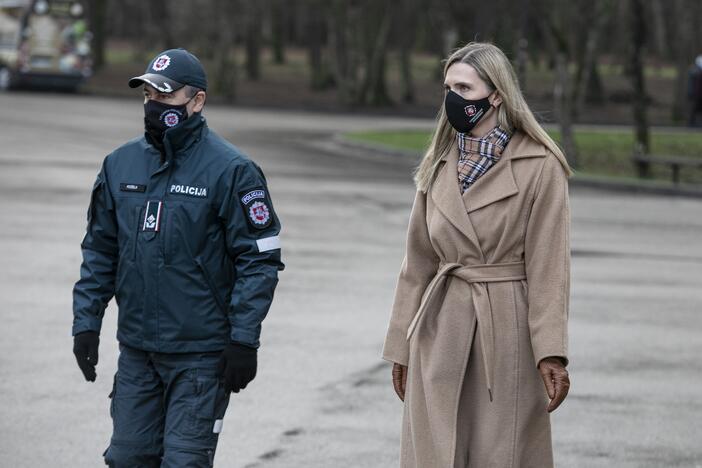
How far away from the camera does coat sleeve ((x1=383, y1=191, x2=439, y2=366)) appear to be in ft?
14.8

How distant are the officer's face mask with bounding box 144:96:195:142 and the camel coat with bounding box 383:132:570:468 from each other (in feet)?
3.19

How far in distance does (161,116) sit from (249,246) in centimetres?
55

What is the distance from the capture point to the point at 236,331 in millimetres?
4582

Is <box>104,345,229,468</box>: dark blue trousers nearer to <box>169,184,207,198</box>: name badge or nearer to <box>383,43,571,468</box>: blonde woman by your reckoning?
<box>169,184,207,198</box>: name badge

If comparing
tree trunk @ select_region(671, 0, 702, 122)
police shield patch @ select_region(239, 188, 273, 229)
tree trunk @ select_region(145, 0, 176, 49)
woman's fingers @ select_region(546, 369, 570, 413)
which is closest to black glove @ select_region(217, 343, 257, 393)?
police shield patch @ select_region(239, 188, 273, 229)

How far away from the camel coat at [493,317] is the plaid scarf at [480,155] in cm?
3

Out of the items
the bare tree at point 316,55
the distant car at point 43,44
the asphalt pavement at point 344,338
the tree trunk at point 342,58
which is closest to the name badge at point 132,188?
the asphalt pavement at point 344,338

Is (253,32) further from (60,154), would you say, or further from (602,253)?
(602,253)

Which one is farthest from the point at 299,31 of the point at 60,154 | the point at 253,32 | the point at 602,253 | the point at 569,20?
the point at 602,253

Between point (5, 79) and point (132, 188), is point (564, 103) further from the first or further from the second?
point (5, 79)

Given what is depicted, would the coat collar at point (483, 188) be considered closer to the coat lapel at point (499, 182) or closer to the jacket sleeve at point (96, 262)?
the coat lapel at point (499, 182)

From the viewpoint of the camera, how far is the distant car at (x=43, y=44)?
4216 cm

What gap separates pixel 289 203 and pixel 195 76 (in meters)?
12.5

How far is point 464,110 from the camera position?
4391mm
